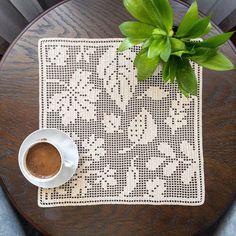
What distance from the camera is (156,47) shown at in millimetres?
619

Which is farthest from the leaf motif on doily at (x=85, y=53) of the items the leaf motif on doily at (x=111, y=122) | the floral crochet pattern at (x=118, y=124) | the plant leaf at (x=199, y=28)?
the plant leaf at (x=199, y=28)

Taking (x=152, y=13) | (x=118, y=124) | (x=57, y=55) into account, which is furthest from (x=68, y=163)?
(x=152, y=13)

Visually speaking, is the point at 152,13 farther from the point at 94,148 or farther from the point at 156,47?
the point at 94,148

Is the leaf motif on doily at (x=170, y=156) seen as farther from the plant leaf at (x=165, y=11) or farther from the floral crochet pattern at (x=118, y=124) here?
the plant leaf at (x=165, y=11)

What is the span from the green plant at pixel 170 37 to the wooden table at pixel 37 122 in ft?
0.47

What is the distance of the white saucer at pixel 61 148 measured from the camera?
740mm

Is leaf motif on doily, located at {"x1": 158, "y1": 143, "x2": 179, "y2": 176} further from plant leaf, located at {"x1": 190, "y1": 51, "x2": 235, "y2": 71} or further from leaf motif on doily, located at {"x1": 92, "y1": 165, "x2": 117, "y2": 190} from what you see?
plant leaf, located at {"x1": 190, "y1": 51, "x2": 235, "y2": 71}

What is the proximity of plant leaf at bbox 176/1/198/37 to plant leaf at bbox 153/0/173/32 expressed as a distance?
0.9 inches

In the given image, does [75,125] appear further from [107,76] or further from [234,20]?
[234,20]

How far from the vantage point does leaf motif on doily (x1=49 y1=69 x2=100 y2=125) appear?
78 cm

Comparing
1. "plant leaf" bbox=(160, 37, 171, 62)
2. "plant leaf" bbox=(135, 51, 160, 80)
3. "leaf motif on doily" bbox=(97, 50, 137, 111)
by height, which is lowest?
"leaf motif on doily" bbox=(97, 50, 137, 111)

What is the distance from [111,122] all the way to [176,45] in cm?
24

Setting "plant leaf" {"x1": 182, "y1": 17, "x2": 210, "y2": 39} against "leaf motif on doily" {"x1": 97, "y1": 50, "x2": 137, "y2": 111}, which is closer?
"plant leaf" {"x1": 182, "y1": 17, "x2": 210, "y2": 39}

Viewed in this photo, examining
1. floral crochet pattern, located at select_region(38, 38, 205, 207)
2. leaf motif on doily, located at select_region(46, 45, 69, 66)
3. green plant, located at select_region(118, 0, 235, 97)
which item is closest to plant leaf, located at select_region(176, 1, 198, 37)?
green plant, located at select_region(118, 0, 235, 97)
